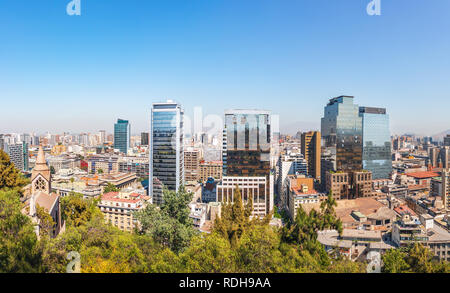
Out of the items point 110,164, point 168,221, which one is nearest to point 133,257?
point 168,221

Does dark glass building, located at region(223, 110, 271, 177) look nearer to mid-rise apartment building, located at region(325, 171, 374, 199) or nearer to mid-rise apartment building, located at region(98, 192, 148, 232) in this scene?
mid-rise apartment building, located at region(325, 171, 374, 199)

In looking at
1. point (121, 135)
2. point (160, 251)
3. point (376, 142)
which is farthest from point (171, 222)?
point (121, 135)

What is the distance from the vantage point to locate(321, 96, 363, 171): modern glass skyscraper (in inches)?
723

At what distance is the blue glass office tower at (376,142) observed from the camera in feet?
75.7

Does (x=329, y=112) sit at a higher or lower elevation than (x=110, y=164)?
higher

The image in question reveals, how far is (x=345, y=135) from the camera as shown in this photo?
1867 centimetres

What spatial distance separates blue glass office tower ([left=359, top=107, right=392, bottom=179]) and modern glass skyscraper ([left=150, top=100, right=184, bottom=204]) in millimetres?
15835

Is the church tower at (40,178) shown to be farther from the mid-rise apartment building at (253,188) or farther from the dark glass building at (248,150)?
the dark glass building at (248,150)

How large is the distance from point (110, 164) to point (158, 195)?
15.2 meters

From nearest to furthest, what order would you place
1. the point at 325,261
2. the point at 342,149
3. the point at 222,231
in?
the point at 325,261 → the point at 222,231 → the point at 342,149

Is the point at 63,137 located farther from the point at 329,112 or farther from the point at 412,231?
the point at 412,231
